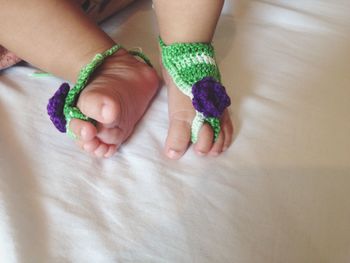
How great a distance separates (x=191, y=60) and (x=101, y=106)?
0.48 ft

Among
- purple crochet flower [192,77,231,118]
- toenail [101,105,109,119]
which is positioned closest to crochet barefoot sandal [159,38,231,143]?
purple crochet flower [192,77,231,118]

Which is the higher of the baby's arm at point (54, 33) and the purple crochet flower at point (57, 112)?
the baby's arm at point (54, 33)

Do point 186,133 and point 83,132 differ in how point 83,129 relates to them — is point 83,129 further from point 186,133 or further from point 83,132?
point 186,133

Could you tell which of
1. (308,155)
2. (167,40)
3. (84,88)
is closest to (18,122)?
(84,88)

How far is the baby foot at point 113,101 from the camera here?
48 centimetres

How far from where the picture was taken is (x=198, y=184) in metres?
0.47

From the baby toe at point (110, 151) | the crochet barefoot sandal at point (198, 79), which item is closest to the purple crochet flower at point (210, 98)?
the crochet barefoot sandal at point (198, 79)

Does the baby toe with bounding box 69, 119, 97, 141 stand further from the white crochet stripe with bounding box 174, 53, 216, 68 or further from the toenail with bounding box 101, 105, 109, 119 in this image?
the white crochet stripe with bounding box 174, 53, 216, 68

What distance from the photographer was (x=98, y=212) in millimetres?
450

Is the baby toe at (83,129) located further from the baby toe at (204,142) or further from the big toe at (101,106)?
the baby toe at (204,142)

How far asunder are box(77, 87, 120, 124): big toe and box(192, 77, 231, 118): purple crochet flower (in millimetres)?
92

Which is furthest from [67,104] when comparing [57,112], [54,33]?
[54,33]

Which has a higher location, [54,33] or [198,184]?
[54,33]

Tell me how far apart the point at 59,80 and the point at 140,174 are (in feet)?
0.63
